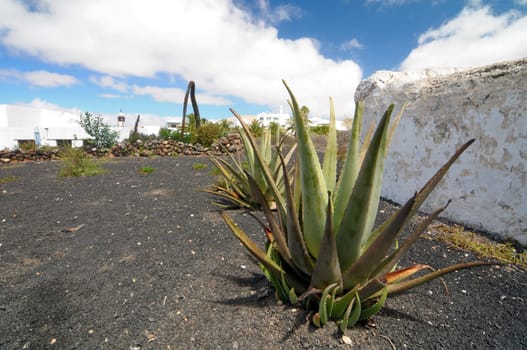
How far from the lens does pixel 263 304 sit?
1.41 metres

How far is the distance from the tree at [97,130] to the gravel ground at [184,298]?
8.04m

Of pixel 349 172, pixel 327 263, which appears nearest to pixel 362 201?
pixel 349 172

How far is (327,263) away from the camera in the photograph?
107 centimetres

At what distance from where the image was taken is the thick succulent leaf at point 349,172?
1.10 meters

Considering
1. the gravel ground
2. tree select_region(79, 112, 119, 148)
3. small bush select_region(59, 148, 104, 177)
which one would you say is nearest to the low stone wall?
tree select_region(79, 112, 119, 148)

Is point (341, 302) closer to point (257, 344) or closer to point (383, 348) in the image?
point (383, 348)

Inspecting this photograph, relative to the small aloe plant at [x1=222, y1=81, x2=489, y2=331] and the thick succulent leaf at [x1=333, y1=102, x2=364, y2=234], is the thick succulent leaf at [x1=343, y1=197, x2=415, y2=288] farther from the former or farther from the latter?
the thick succulent leaf at [x1=333, y1=102, x2=364, y2=234]

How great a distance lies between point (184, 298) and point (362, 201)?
45.7 inches

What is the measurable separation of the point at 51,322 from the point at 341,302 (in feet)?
4.87

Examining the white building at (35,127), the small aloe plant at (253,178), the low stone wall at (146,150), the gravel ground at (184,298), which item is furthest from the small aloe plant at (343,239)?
the white building at (35,127)

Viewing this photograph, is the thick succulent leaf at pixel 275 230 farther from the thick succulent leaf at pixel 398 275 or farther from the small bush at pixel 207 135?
the small bush at pixel 207 135

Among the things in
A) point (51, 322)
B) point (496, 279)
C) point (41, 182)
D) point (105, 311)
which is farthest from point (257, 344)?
point (41, 182)

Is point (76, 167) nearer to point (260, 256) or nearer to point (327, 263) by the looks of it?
point (260, 256)

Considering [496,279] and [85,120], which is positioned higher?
[85,120]
